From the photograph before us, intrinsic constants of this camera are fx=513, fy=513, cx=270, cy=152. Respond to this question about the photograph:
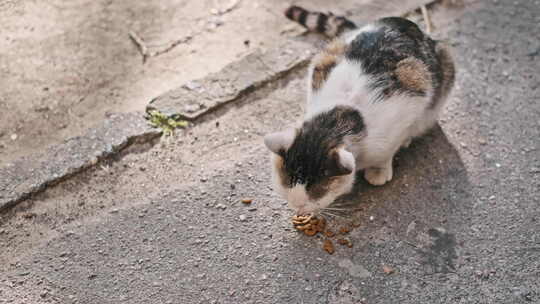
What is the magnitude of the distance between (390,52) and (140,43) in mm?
2140

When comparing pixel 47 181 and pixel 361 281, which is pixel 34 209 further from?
pixel 361 281

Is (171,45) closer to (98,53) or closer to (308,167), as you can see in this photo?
(98,53)

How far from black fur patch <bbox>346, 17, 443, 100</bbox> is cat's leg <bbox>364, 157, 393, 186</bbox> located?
0.51 metres

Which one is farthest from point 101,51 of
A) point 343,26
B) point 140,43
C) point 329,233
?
point 329,233

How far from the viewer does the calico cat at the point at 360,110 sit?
9.02ft

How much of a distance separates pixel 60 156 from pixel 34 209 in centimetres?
40

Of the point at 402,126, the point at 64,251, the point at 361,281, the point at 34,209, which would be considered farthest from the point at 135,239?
the point at 402,126

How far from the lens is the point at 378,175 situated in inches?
133

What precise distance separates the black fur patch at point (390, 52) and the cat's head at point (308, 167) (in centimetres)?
59

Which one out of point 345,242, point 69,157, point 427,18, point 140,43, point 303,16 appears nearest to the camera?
point 345,242

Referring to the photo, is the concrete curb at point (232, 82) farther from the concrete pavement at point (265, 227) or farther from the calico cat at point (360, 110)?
the calico cat at point (360, 110)

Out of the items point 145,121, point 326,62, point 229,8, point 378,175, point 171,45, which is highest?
point 326,62

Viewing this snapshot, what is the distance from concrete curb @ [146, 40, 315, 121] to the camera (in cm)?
381

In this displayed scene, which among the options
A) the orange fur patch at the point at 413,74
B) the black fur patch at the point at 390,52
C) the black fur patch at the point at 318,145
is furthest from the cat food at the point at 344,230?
the orange fur patch at the point at 413,74
